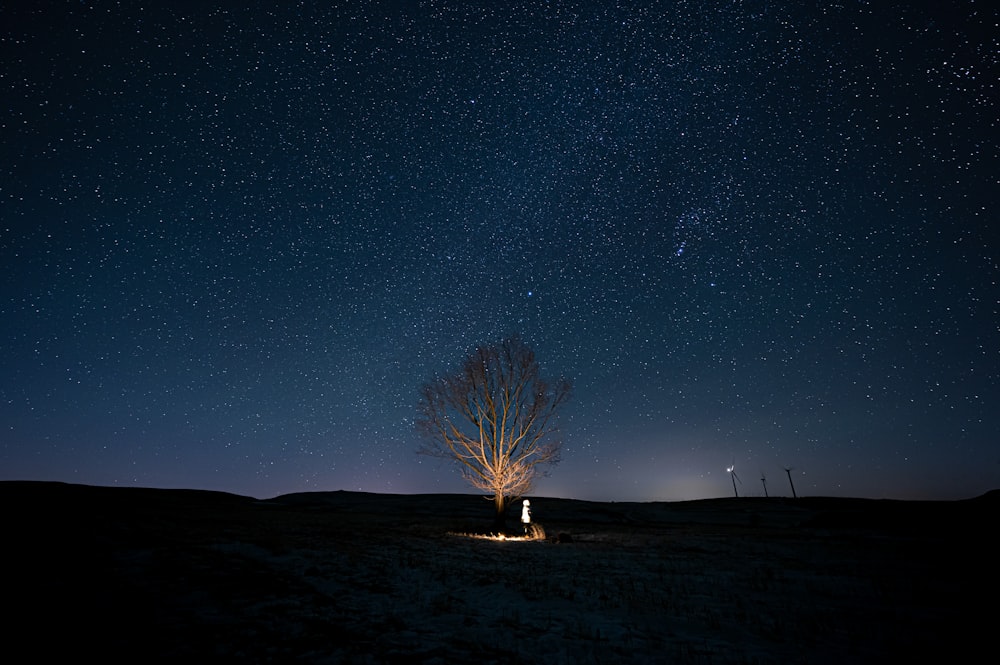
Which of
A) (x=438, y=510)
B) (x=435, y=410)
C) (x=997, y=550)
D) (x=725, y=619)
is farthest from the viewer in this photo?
(x=438, y=510)

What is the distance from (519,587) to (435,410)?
1612 cm

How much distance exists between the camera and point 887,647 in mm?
6277

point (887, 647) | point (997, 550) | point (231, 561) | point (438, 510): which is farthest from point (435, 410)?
point (438, 510)

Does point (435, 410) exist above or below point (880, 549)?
above

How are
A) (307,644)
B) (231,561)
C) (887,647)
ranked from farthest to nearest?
(231,561)
(887,647)
(307,644)

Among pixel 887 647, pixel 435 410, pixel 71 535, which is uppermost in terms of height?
pixel 435 410

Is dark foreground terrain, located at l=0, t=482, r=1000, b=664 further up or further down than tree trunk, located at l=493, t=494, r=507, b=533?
further down

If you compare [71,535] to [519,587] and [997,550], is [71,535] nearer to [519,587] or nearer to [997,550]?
[519,587]

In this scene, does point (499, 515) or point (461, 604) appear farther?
point (499, 515)

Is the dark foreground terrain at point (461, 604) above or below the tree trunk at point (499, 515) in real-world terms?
below

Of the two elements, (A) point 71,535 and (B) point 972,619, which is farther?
(A) point 71,535

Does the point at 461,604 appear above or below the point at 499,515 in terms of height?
below

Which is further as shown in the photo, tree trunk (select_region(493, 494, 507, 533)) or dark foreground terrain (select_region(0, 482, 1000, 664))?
tree trunk (select_region(493, 494, 507, 533))

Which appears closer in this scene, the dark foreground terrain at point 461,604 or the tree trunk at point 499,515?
the dark foreground terrain at point 461,604
